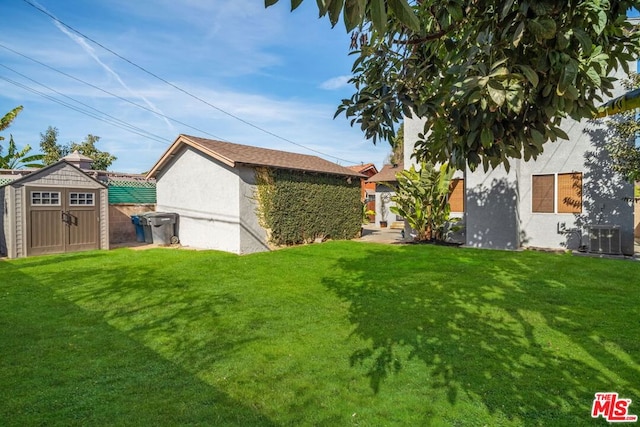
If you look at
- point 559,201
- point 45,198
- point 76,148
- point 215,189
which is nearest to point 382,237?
point 559,201

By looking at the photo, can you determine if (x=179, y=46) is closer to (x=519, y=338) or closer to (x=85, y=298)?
(x=85, y=298)

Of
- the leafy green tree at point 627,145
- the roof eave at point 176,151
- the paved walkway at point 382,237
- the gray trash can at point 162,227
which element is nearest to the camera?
the leafy green tree at point 627,145

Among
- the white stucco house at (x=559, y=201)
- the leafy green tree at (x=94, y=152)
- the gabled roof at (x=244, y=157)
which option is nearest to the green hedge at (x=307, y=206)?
the gabled roof at (x=244, y=157)

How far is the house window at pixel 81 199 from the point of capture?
12523 millimetres

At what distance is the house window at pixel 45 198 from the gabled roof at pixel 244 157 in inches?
150

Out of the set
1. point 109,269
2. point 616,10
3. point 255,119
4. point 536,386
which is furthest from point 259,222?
point 255,119

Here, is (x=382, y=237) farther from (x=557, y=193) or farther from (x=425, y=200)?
(x=557, y=193)

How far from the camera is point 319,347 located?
4422mm

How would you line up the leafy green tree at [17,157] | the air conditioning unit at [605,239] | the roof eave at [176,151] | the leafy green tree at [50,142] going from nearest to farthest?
the air conditioning unit at [605,239]
the roof eave at [176,151]
the leafy green tree at [17,157]
the leafy green tree at [50,142]

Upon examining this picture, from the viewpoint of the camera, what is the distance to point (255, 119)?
2655cm

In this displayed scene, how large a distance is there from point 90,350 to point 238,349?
186 cm

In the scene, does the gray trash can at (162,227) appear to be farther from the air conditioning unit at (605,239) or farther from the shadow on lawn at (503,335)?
the air conditioning unit at (605,239)

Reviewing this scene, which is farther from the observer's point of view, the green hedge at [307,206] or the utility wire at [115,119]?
the utility wire at [115,119]

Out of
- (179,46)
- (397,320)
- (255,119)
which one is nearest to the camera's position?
(397,320)
